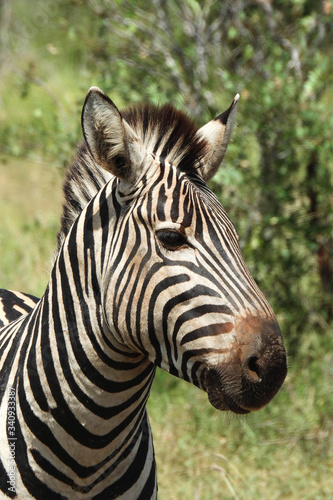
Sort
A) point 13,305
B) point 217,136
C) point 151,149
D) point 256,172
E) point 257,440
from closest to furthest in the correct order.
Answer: point 151,149
point 217,136
point 13,305
point 257,440
point 256,172

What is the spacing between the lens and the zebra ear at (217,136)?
2.60 meters

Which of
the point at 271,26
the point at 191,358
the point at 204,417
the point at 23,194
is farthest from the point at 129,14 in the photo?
the point at 23,194

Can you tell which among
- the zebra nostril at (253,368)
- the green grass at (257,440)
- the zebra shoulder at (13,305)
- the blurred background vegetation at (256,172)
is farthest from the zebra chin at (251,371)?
the blurred background vegetation at (256,172)

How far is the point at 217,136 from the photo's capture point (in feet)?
8.60

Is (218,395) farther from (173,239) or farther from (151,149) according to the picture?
(151,149)

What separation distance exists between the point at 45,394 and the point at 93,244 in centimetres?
57

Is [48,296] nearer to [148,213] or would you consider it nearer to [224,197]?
[148,213]

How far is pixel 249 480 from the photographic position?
454 cm

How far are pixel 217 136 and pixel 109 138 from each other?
57cm

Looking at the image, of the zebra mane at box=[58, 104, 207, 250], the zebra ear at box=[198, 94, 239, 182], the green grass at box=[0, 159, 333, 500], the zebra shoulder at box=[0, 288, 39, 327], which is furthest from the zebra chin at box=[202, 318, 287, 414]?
the green grass at box=[0, 159, 333, 500]

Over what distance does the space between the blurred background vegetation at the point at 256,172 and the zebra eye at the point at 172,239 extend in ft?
8.69

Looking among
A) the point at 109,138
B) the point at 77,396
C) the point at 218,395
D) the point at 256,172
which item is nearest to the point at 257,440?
the point at 256,172

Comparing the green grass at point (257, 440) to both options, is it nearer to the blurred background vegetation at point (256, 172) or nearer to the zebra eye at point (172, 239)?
the blurred background vegetation at point (256, 172)

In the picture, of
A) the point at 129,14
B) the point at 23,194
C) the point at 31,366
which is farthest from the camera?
the point at 23,194
